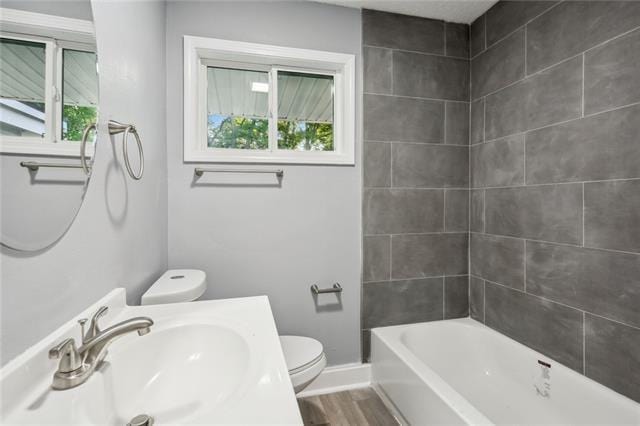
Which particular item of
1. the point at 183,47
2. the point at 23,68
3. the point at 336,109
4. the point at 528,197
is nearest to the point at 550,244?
the point at 528,197

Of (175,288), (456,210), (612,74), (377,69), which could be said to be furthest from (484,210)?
(175,288)

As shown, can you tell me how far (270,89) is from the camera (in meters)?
1.99

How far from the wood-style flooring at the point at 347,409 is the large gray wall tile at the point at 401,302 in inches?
17.2

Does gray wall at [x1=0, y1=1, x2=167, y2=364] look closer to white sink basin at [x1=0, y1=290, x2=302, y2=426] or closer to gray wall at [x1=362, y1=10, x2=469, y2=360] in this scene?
white sink basin at [x1=0, y1=290, x2=302, y2=426]

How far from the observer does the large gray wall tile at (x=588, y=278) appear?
1.33 meters

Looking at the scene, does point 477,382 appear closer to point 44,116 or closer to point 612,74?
point 612,74

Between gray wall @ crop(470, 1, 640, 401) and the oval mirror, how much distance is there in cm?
208

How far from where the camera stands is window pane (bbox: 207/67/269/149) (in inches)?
77.1

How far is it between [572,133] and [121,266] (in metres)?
2.18

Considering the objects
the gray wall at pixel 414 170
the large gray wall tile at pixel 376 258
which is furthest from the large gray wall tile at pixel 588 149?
the large gray wall tile at pixel 376 258

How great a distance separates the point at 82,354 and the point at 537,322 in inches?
83.6

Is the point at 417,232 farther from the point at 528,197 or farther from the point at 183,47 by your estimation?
the point at 183,47

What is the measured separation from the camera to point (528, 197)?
5.85 ft

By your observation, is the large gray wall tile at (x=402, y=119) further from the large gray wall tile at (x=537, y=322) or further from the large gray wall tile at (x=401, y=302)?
the large gray wall tile at (x=537, y=322)
